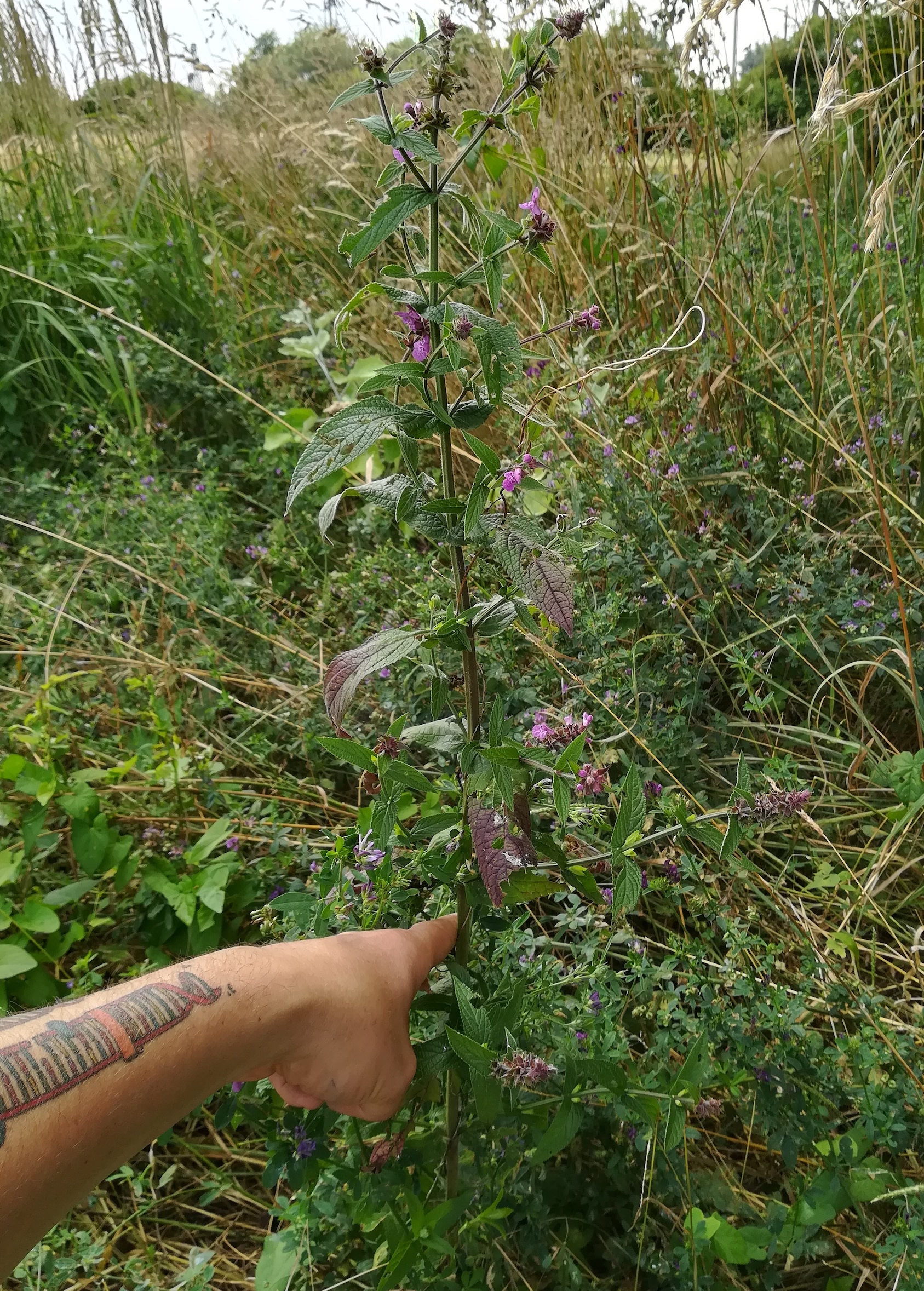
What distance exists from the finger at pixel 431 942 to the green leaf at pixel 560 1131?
0.74 ft

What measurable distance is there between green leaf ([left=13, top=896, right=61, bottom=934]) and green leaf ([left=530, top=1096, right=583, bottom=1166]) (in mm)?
1103

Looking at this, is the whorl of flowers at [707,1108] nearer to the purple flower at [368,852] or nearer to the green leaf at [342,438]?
the purple flower at [368,852]

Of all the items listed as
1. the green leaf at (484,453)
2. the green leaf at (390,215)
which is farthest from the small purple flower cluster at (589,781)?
the green leaf at (390,215)

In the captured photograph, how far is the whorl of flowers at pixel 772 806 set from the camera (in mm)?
→ 991

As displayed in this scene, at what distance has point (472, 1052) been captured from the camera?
91 centimetres

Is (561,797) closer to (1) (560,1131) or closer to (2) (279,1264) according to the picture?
(1) (560,1131)

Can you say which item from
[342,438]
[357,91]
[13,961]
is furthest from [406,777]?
[13,961]

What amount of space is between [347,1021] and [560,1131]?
0.28 metres

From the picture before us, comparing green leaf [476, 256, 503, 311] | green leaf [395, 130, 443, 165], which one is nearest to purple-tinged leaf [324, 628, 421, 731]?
green leaf [476, 256, 503, 311]

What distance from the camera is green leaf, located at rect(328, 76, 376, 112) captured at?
81 cm

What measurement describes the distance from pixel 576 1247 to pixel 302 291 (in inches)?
140

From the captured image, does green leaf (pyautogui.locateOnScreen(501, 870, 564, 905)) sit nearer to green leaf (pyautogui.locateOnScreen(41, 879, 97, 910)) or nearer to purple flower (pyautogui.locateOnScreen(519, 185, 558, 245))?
purple flower (pyautogui.locateOnScreen(519, 185, 558, 245))

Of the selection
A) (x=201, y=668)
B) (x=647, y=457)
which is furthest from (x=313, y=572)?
(x=647, y=457)

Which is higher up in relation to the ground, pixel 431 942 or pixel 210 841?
pixel 431 942
